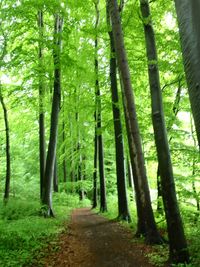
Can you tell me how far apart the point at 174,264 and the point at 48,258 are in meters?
2.73

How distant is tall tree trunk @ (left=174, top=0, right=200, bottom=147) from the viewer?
2055mm

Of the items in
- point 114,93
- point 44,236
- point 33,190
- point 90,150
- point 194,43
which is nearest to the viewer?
point 194,43

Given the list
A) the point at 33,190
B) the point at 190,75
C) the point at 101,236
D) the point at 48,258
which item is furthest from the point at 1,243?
the point at 33,190

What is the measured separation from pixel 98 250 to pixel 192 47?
21.5 feet

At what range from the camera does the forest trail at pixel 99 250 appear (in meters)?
6.46

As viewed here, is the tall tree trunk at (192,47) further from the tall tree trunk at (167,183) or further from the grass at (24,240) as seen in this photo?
the grass at (24,240)

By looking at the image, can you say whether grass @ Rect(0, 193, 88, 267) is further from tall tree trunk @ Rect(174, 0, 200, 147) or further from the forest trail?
tall tree trunk @ Rect(174, 0, 200, 147)

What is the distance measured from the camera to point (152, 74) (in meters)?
6.58

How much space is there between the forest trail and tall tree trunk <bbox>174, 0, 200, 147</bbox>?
16.0 feet

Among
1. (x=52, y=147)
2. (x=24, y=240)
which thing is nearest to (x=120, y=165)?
(x=52, y=147)

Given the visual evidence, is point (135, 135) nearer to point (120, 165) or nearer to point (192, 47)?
point (120, 165)

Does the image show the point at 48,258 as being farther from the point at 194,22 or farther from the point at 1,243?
the point at 194,22

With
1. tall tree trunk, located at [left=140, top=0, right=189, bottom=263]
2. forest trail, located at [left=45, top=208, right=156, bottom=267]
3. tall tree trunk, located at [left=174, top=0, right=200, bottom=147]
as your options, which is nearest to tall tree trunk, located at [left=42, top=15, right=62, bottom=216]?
forest trail, located at [left=45, top=208, right=156, bottom=267]

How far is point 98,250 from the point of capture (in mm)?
7582
